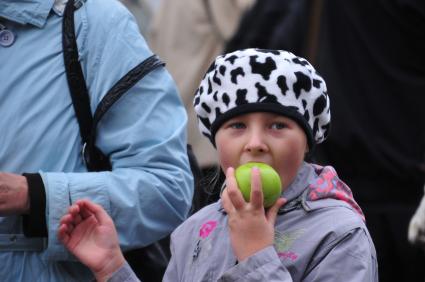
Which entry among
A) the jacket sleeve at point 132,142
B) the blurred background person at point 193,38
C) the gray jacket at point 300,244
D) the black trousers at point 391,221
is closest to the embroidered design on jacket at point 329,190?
the gray jacket at point 300,244

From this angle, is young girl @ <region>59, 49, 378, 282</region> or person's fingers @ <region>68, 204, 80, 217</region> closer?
young girl @ <region>59, 49, 378, 282</region>

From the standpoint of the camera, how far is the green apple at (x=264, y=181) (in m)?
2.93

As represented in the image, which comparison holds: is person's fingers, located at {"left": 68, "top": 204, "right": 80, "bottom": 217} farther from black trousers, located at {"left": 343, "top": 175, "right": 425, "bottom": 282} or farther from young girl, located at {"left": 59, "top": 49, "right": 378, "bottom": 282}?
black trousers, located at {"left": 343, "top": 175, "right": 425, "bottom": 282}

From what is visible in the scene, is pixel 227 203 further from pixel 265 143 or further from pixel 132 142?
pixel 132 142

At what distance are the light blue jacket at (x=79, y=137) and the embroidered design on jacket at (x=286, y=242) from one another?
1.83ft

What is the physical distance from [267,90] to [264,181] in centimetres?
30

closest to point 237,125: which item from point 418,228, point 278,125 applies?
point 278,125

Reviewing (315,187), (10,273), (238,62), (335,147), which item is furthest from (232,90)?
(335,147)

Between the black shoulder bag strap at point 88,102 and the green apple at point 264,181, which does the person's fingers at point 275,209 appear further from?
the black shoulder bag strap at point 88,102

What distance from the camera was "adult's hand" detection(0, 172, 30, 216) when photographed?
3.34 meters

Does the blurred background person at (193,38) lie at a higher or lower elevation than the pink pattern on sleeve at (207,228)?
lower

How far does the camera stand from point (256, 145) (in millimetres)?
3027

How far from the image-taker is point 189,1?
9242mm

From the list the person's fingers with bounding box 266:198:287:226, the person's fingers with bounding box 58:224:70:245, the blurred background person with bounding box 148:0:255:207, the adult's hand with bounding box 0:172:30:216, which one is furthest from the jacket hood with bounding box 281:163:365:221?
the blurred background person with bounding box 148:0:255:207
